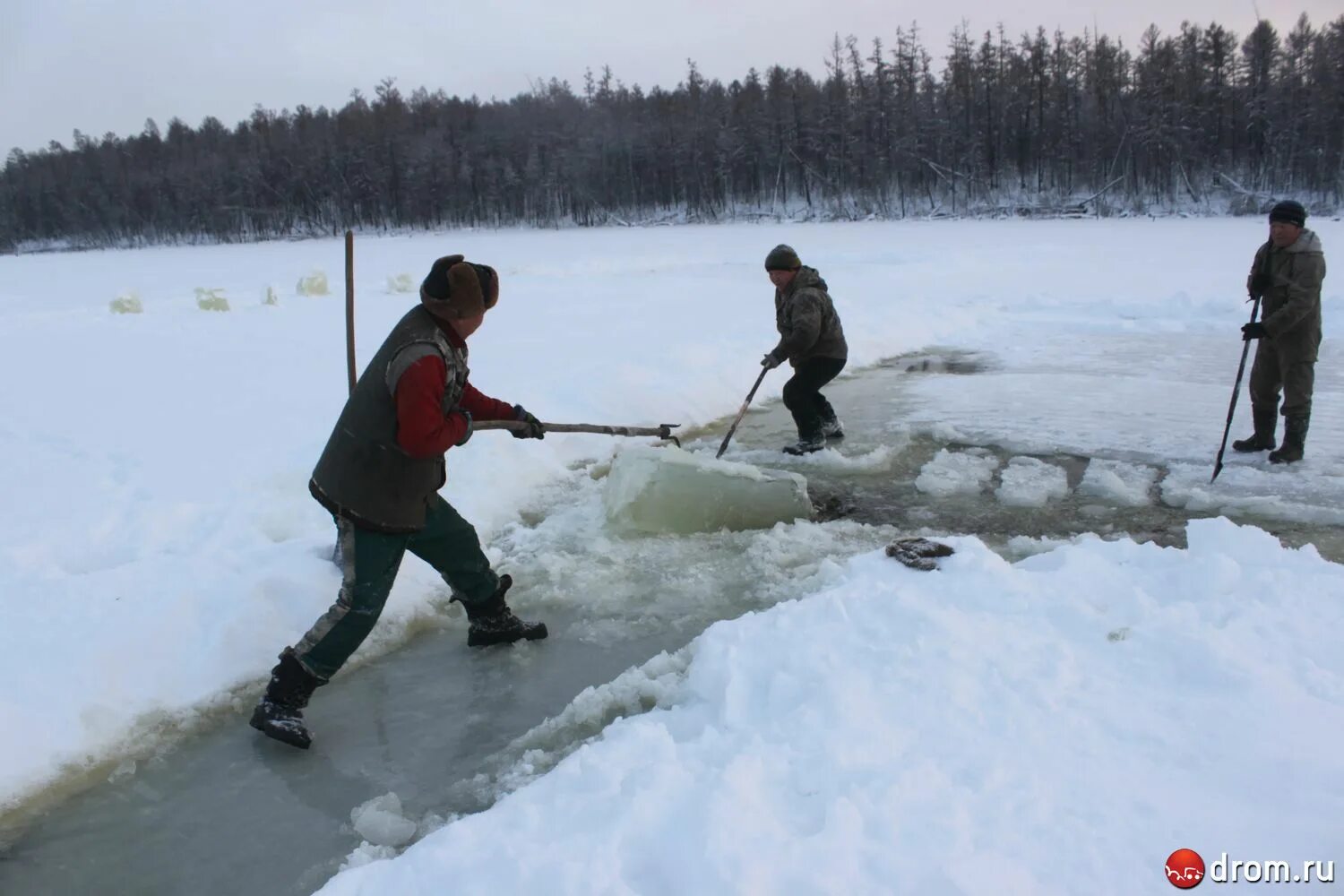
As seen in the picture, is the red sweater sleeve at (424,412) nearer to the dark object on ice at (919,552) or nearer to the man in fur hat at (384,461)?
the man in fur hat at (384,461)

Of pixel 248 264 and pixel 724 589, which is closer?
pixel 724 589

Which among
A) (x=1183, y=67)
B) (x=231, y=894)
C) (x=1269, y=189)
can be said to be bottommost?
(x=231, y=894)

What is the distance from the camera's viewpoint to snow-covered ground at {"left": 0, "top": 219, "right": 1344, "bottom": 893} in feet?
6.83

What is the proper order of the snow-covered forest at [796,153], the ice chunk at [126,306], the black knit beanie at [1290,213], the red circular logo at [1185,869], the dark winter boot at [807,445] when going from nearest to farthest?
the red circular logo at [1185,869], the black knit beanie at [1290,213], the dark winter boot at [807,445], the ice chunk at [126,306], the snow-covered forest at [796,153]

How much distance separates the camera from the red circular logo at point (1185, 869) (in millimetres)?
1914

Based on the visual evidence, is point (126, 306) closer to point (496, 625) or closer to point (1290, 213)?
point (496, 625)

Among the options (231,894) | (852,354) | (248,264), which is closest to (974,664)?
(231,894)

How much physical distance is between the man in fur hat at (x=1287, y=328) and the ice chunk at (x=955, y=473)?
67.4 inches

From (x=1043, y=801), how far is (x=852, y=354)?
27.5ft

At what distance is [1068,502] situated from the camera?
17.2ft

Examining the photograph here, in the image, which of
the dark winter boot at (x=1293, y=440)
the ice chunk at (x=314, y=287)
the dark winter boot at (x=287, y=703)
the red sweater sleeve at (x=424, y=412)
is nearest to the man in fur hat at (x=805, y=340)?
the dark winter boot at (x=1293, y=440)

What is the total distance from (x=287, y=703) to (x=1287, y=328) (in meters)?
5.88

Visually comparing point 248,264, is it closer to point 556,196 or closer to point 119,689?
point 119,689

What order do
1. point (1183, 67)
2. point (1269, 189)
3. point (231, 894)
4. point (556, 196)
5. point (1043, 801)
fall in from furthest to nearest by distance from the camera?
point (556, 196) → point (1183, 67) → point (1269, 189) → point (231, 894) → point (1043, 801)
